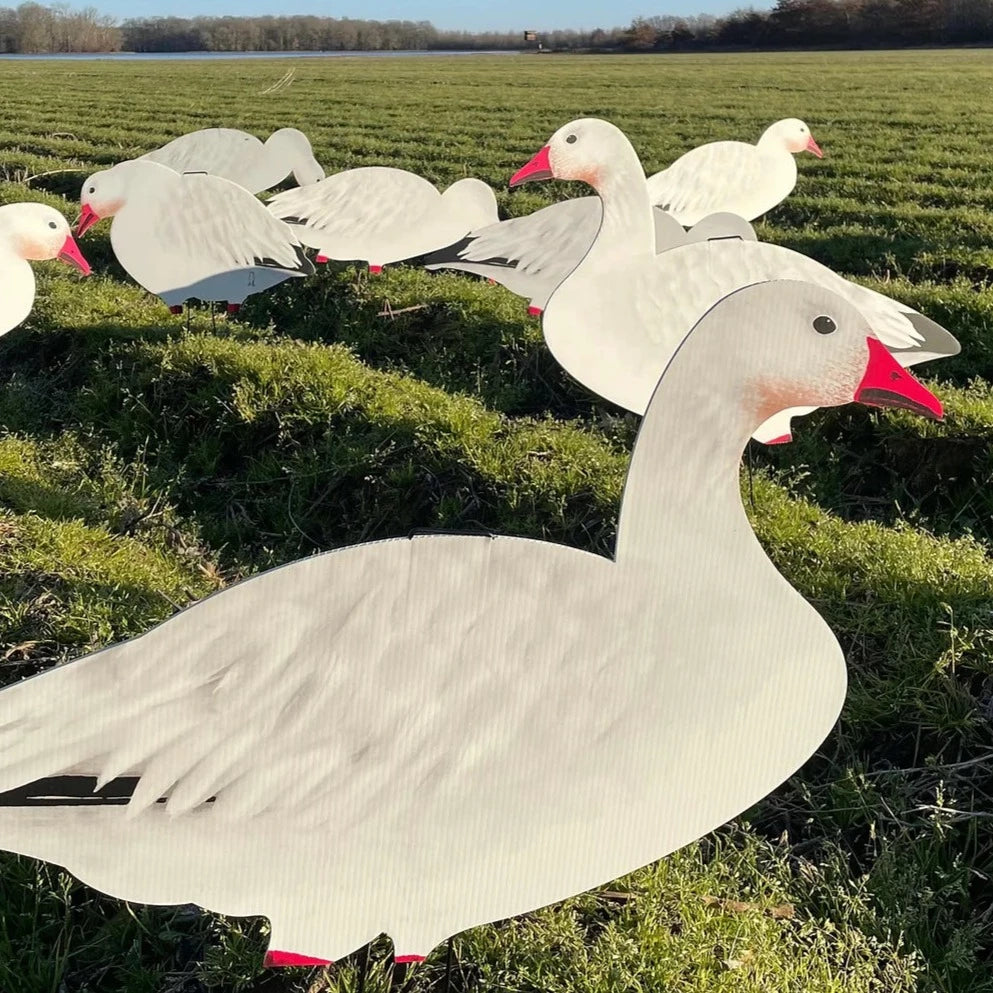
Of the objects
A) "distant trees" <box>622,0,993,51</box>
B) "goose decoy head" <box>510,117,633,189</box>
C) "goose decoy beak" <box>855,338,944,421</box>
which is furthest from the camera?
"distant trees" <box>622,0,993,51</box>

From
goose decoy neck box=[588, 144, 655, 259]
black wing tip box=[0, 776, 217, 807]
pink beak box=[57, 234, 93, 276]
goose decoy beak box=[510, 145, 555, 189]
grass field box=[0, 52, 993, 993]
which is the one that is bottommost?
grass field box=[0, 52, 993, 993]

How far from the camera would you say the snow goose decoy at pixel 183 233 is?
5.32m

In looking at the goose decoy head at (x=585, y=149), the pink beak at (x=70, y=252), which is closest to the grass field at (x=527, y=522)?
the pink beak at (x=70, y=252)

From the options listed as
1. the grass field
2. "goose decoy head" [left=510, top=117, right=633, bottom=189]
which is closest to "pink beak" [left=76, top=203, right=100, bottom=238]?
the grass field

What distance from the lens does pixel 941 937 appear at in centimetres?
242

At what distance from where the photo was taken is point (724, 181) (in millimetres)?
6566

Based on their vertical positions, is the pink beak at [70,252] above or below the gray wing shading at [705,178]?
below

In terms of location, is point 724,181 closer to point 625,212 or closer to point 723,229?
point 723,229

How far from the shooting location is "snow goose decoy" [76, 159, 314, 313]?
17.5ft

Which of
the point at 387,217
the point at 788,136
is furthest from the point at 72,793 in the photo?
the point at 788,136

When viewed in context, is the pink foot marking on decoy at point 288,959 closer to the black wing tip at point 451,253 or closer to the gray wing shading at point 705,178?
the black wing tip at point 451,253

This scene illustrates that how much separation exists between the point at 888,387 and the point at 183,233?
173 inches

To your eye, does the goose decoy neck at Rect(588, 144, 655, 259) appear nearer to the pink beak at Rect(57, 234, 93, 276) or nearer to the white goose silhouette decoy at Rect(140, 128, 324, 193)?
the pink beak at Rect(57, 234, 93, 276)

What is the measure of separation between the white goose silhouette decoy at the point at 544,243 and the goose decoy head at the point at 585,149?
0.83 m
